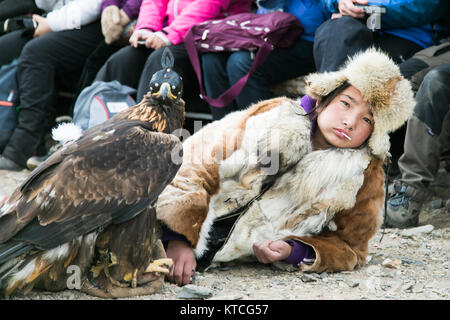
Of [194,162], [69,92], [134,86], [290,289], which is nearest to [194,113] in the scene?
[134,86]

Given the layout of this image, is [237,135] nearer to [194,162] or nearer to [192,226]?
[194,162]

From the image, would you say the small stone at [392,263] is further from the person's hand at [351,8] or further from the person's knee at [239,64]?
the person's knee at [239,64]

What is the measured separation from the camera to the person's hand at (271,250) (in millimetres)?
3074

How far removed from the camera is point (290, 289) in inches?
116

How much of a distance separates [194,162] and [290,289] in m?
0.79

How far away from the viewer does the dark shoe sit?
5.80 metres

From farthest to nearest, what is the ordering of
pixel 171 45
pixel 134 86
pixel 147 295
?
1. pixel 134 86
2. pixel 171 45
3. pixel 147 295

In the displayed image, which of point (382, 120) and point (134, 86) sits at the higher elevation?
point (382, 120)

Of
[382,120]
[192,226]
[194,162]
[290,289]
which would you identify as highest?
[382,120]

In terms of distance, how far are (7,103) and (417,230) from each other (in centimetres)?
407

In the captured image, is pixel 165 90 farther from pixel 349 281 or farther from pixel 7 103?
pixel 7 103

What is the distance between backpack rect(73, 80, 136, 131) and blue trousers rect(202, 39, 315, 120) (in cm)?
71

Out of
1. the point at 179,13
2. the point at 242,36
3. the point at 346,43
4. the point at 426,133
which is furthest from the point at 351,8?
the point at 179,13

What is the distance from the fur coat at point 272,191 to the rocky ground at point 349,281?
0.32 ft
